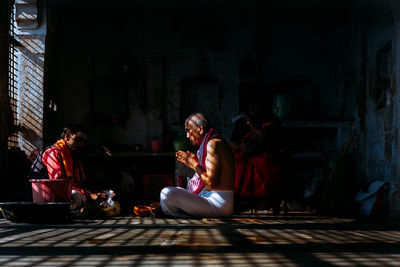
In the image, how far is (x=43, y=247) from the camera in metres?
2.67

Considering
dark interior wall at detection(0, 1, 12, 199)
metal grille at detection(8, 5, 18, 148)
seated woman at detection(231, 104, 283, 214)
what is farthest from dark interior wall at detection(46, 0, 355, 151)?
seated woman at detection(231, 104, 283, 214)

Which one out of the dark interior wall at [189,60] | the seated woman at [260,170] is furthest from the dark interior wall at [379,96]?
the seated woman at [260,170]

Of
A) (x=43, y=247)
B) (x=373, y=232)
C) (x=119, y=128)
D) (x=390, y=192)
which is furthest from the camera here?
(x=119, y=128)

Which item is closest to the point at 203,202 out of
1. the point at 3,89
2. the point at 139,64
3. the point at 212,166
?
the point at 212,166

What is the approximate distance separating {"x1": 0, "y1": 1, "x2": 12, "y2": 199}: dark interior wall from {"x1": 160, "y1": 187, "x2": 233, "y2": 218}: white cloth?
296 cm

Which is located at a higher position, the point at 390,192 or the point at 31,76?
the point at 31,76

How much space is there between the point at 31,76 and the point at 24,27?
859mm

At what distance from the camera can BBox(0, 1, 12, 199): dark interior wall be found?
248 inches

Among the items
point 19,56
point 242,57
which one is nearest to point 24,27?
point 19,56

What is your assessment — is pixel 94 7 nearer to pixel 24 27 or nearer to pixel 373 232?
pixel 24 27

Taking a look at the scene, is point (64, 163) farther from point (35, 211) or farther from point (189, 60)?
point (189, 60)

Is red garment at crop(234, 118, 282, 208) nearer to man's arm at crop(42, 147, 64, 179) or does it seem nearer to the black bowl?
man's arm at crop(42, 147, 64, 179)

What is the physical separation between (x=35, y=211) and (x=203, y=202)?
1686 millimetres

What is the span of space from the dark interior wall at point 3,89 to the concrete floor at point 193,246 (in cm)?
272
